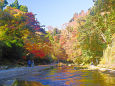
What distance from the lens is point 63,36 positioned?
60531 millimetres

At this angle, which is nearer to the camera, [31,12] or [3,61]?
[3,61]

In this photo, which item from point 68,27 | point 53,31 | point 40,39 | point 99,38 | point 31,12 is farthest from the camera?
point 53,31

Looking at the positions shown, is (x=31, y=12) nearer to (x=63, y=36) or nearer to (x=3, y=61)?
(x=3, y=61)

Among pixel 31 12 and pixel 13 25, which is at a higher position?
pixel 31 12

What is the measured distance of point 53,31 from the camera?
257 feet

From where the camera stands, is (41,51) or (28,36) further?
(41,51)

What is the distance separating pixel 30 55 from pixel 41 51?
3219 millimetres

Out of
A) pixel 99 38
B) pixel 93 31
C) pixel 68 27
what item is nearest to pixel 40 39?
pixel 93 31

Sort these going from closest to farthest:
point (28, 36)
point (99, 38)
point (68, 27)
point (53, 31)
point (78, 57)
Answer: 1. point (28, 36)
2. point (99, 38)
3. point (78, 57)
4. point (68, 27)
5. point (53, 31)

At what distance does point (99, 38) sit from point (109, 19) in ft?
18.2

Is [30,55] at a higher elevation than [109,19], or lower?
lower

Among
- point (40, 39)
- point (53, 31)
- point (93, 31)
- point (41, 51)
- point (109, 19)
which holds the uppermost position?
point (53, 31)

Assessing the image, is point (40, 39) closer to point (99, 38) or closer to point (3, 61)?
point (3, 61)

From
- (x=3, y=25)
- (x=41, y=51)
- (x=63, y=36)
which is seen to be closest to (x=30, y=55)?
(x=41, y=51)
